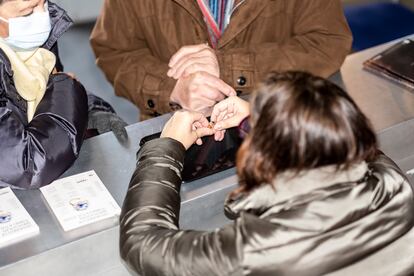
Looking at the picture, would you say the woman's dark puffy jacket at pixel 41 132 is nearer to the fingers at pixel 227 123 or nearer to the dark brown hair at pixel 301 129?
the fingers at pixel 227 123

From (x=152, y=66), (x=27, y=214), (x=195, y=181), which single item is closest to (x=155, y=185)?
(x=195, y=181)

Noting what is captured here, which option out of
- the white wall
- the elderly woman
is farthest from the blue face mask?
the white wall

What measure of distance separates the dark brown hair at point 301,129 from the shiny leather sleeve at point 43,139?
49cm

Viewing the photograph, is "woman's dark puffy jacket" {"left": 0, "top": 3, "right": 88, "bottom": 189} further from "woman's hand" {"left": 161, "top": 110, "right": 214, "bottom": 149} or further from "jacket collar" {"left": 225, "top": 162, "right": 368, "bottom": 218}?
"jacket collar" {"left": 225, "top": 162, "right": 368, "bottom": 218}

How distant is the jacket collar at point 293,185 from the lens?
1037 millimetres

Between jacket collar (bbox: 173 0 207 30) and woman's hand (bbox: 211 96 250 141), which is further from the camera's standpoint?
jacket collar (bbox: 173 0 207 30)

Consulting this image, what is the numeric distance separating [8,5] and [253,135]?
67cm

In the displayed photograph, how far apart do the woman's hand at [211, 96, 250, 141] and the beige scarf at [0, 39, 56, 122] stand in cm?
41

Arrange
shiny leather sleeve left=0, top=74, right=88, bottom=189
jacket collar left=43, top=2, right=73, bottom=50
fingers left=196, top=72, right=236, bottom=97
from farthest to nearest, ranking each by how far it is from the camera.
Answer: fingers left=196, top=72, right=236, bottom=97 → jacket collar left=43, top=2, right=73, bottom=50 → shiny leather sleeve left=0, top=74, right=88, bottom=189

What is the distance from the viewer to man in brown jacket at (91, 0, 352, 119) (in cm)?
182

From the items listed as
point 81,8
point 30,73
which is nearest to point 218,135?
point 30,73

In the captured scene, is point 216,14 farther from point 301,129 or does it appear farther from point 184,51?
point 301,129

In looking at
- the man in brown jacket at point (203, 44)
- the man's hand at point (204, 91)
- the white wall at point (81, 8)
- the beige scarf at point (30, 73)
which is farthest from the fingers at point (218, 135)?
the white wall at point (81, 8)

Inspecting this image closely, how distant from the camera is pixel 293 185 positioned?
105 centimetres
